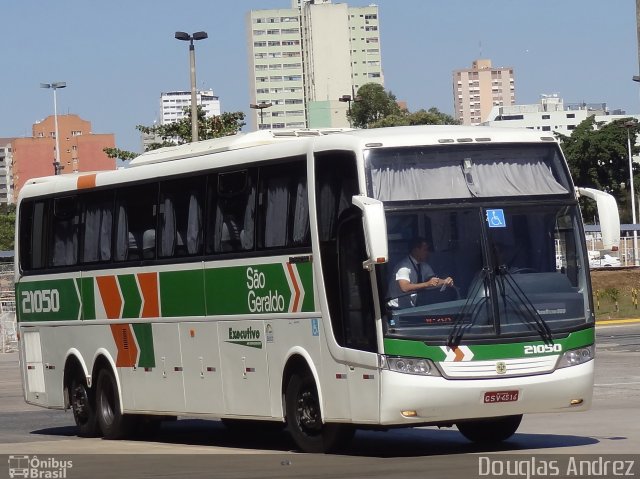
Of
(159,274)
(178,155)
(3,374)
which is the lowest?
(3,374)

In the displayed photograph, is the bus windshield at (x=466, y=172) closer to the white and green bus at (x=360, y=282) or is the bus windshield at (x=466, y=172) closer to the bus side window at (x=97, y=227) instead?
the white and green bus at (x=360, y=282)

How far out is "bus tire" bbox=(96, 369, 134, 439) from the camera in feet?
63.5

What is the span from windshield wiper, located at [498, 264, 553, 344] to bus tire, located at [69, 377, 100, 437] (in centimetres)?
767

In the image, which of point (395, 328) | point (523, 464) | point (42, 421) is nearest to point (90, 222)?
point (42, 421)

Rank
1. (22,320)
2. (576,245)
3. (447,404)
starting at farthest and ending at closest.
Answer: (22,320) < (576,245) < (447,404)

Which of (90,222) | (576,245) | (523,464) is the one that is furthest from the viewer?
(90,222)

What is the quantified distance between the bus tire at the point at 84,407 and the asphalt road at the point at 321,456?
1.09ft

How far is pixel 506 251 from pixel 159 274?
5.21m

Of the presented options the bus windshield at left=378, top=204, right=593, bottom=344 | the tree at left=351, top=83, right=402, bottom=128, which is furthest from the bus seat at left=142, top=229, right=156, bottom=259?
the tree at left=351, top=83, right=402, bottom=128

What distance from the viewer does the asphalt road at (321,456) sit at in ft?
43.7

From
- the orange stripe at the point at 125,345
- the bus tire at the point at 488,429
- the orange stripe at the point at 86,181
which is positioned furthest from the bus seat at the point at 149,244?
the bus tire at the point at 488,429

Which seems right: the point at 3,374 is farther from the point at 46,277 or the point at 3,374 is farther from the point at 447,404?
the point at 447,404

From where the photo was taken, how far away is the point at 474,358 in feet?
45.9

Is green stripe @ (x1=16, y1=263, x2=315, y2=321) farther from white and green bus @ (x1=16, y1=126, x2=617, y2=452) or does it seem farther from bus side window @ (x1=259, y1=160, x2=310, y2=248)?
bus side window @ (x1=259, y1=160, x2=310, y2=248)
